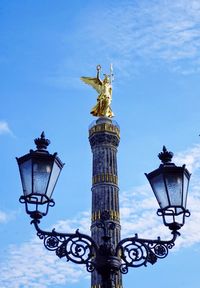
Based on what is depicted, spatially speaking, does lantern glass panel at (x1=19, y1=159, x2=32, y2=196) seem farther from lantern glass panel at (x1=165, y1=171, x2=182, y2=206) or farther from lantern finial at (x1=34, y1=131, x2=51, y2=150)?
lantern glass panel at (x1=165, y1=171, x2=182, y2=206)

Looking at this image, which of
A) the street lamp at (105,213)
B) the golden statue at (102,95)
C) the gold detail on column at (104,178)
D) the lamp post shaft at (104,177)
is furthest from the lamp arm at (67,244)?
the golden statue at (102,95)

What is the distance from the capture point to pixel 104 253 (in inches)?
179

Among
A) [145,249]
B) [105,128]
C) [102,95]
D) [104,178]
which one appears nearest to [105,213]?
[145,249]

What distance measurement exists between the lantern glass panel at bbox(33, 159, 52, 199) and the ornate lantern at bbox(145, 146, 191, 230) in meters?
0.88

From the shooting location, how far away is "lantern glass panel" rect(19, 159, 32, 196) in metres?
4.53

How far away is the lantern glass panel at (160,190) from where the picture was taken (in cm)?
466

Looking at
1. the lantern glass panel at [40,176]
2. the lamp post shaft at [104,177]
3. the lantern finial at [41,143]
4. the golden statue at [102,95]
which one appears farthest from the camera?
the golden statue at [102,95]

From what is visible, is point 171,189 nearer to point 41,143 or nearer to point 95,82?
point 41,143

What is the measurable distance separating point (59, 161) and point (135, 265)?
1.07 meters

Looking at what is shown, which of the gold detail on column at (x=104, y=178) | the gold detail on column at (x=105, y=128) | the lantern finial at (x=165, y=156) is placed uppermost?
the gold detail on column at (x=105, y=128)

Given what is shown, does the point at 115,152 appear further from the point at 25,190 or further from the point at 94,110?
the point at 25,190

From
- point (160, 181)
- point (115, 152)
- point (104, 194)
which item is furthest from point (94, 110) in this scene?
point (160, 181)

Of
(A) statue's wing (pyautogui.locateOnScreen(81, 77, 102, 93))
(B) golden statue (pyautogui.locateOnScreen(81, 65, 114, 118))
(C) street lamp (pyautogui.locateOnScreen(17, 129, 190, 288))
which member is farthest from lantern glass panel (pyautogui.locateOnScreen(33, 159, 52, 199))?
(A) statue's wing (pyautogui.locateOnScreen(81, 77, 102, 93))

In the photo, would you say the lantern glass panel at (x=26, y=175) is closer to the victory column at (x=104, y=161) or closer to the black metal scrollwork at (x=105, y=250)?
the black metal scrollwork at (x=105, y=250)
